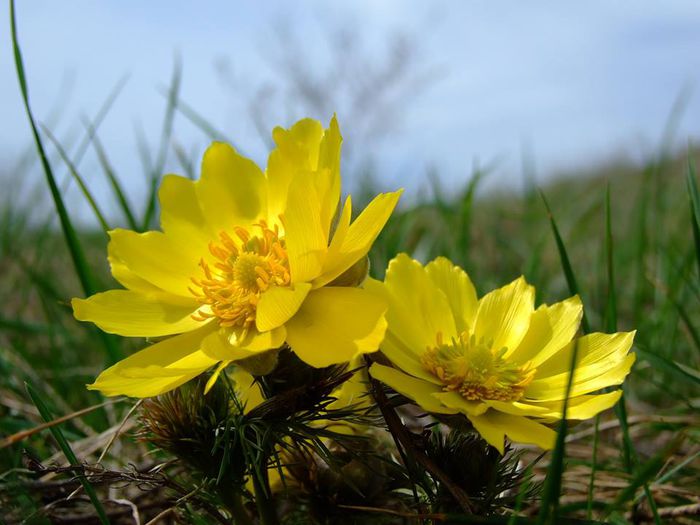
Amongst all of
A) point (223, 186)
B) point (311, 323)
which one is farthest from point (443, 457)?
point (223, 186)

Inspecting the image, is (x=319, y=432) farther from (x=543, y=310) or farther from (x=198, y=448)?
(x=543, y=310)

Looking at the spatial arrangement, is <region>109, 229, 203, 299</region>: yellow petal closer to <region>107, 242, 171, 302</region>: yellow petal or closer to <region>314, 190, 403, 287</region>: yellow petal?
<region>107, 242, 171, 302</region>: yellow petal

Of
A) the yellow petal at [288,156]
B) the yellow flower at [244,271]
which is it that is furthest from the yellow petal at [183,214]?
the yellow petal at [288,156]

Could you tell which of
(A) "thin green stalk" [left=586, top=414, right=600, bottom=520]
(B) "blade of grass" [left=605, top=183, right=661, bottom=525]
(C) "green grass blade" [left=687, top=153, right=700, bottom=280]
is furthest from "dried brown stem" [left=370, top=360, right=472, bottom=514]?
(C) "green grass blade" [left=687, top=153, right=700, bottom=280]

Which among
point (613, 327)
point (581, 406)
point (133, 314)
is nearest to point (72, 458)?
point (133, 314)

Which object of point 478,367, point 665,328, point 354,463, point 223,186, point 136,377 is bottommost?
point 665,328

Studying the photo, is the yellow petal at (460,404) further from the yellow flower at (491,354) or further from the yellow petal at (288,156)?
the yellow petal at (288,156)

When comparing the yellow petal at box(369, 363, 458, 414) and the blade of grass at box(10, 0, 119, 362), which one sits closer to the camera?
the yellow petal at box(369, 363, 458, 414)
